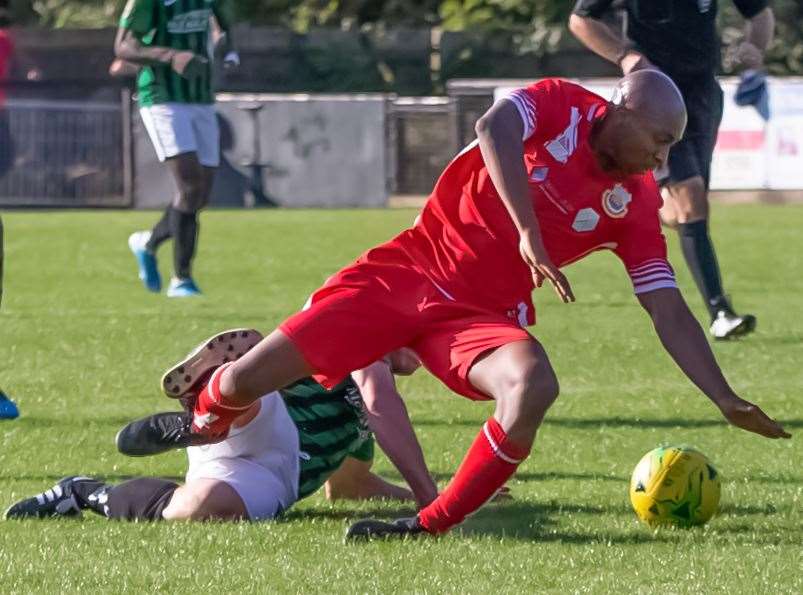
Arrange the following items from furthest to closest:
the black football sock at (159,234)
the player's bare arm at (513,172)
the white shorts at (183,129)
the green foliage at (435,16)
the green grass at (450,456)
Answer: the green foliage at (435,16), the black football sock at (159,234), the white shorts at (183,129), the player's bare arm at (513,172), the green grass at (450,456)

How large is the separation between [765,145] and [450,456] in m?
15.6

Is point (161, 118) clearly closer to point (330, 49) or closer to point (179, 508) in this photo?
point (179, 508)

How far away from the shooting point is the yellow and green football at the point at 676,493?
17.4 ft

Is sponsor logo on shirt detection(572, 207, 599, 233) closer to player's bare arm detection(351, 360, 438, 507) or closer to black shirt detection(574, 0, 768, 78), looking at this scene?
player's bare arm detection(351, 360, 438, 507)

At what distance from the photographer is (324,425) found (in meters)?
5.67

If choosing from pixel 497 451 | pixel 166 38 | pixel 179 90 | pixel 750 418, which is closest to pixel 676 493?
pixel 750 418

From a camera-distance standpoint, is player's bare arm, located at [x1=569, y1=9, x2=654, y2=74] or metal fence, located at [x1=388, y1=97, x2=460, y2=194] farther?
metal fence, located at [x1=388, y1=97, x2=460, y2=194]

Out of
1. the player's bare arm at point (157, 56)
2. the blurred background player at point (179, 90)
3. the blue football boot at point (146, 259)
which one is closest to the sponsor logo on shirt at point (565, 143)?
the player's bare arm at point (157, 56)

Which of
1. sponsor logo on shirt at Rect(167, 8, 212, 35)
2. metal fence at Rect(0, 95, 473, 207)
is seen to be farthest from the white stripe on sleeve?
metal fence at Rect(0, 95, 473, 207)

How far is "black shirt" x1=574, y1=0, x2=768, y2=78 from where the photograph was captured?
945 centimetres

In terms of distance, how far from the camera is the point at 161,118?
1184cm

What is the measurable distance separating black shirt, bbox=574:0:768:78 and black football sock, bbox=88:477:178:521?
15.6ft

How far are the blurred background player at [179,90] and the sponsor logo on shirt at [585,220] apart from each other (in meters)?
6.70

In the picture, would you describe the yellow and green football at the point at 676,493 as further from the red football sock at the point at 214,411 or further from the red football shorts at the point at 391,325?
the red football sock at the point at 214,411
